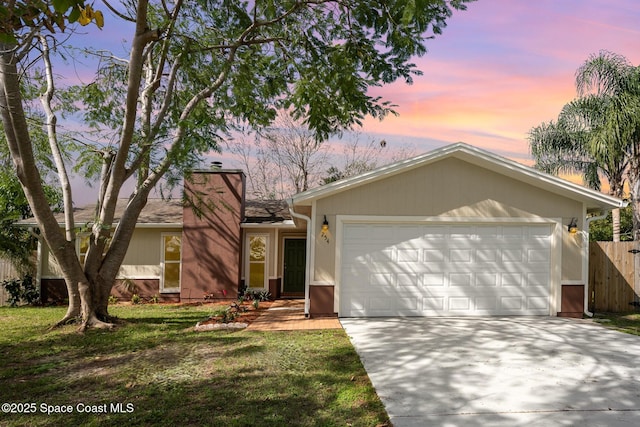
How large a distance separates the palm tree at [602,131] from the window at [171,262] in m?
16.5

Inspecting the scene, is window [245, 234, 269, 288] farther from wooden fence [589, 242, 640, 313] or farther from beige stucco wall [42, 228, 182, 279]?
wooden fence [589, 242, 640, 313]

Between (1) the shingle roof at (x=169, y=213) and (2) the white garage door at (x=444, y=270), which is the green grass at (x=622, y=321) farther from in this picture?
(1) the shingle roof at (x=169, y=213)

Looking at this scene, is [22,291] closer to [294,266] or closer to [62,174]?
A: [62,174]

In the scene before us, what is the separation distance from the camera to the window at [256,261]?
14289 mm

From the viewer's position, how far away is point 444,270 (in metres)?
9.77

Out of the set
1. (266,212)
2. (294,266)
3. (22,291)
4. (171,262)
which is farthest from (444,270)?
(22,291)

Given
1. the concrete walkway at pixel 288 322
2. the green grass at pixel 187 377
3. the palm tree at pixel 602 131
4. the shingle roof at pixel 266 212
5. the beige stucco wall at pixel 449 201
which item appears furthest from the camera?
the palm tree at pixel 602 131

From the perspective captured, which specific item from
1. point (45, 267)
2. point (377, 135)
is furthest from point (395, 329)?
point (377, 135)

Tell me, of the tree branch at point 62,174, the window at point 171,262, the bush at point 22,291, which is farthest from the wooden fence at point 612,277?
the bush at point 22,291

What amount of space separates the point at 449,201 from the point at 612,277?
5123 millimetres

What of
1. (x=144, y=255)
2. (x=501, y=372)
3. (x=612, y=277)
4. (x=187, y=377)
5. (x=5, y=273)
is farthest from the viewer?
(x=144, y=255)

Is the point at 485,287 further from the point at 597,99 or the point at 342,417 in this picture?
the point at 597,99

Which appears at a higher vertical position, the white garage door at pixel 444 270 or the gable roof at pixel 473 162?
the gable roof at pixel 473 162

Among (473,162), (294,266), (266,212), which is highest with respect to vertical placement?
(473,162)
